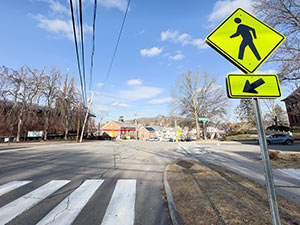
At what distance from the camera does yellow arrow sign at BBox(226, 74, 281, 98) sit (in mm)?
1625

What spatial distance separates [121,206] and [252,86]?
138 inches

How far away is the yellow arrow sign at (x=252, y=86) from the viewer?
1.62m

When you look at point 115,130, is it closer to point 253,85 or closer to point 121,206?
point 121,206

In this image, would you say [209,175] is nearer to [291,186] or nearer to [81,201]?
[291,186]

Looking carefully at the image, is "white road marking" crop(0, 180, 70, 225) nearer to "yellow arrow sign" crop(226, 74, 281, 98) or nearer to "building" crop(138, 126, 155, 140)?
"yellow arrow sign" crop(226, 74, 281, 98)

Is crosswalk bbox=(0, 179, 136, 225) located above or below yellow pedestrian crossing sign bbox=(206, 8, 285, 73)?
below

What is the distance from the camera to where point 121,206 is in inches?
122

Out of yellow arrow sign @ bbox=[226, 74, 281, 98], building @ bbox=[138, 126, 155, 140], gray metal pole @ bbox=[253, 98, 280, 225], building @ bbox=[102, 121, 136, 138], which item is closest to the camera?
gray metal pole @ bbox=[253, 98, 280, 225]

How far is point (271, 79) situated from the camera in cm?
168

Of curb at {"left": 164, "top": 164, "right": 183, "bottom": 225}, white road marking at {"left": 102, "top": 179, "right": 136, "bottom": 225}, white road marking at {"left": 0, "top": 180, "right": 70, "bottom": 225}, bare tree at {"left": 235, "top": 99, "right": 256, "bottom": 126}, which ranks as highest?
bare tree at {"left": 235, "top": 99, "right": 256, "bottom": 126}

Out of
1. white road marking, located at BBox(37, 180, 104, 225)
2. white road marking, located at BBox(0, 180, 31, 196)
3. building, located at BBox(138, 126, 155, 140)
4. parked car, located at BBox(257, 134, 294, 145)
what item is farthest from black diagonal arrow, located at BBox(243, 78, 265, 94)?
building, located at BBox(138, 126, 155, 140)

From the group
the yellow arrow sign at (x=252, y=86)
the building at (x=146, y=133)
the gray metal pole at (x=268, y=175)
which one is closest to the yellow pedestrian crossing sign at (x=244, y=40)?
the yellow arrow sign at (x=252, y=86)

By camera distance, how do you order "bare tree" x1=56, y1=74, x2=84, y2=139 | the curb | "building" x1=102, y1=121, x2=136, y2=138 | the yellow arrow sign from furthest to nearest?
"building" x1=102, y1=121, x2=136, y2=138
"bare tree" x1=56, y1=74, x2=84, y2=139
the curb
the yellow arrow sign

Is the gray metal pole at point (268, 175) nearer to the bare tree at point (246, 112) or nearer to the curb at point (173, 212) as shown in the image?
the curb at point (173, 212)
